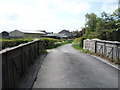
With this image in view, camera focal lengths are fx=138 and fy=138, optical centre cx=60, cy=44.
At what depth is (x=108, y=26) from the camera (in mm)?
23172

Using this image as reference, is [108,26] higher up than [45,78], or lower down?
higher up

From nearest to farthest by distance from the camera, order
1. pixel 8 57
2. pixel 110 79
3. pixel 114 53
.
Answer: pixel 8 57, pixel 110 79, pixel 114 53

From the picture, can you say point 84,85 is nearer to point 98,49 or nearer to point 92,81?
point 92,81

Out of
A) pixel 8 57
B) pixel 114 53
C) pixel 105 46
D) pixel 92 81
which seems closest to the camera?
pixel 8 57

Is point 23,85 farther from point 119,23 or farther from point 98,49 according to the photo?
point 119,23

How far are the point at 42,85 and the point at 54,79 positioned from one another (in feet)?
2.85

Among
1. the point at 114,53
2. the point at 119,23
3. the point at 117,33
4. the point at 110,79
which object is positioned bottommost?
the point at 110,79

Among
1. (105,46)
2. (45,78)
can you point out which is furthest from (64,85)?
(105,46)

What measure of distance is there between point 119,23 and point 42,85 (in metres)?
19.0

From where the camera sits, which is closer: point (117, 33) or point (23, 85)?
point (23, 85)

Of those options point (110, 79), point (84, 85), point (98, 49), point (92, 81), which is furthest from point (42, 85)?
point (98, 49)

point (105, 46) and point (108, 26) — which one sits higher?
point (108, 26)

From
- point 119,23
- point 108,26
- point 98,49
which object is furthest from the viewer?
point 108,26

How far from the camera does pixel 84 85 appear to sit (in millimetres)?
5473
